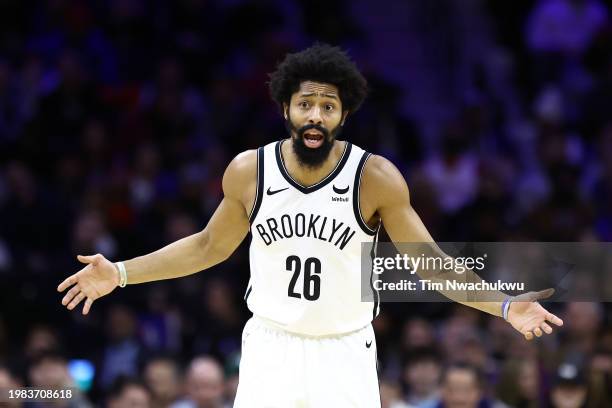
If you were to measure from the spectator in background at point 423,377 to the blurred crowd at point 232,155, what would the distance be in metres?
0.01

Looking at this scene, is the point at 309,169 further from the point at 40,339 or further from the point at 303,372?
the point at 40,339

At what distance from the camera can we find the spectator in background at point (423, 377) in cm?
1008

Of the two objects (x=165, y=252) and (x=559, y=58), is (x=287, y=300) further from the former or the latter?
(x=559, y=58)

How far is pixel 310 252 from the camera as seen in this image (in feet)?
22.4

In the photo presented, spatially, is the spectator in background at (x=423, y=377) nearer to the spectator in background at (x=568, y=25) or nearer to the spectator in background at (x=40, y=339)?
the spectator in background at (x=40, y=339)

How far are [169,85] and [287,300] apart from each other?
23.3ft

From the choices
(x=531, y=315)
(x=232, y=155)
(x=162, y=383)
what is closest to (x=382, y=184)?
(x=531, y=315)

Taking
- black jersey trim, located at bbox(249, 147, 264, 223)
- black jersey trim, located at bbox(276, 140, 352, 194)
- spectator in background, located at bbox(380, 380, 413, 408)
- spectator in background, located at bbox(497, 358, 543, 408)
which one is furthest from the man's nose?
spectator in background, located at bbox(497, 358, 543, 408)

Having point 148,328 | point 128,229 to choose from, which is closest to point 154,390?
point 148,328

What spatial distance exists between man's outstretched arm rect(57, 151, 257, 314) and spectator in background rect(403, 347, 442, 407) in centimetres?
334

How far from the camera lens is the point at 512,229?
38.9ft

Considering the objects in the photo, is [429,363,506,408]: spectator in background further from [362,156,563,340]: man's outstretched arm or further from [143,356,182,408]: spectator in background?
[362,156,563,340]: man's outstretched arm

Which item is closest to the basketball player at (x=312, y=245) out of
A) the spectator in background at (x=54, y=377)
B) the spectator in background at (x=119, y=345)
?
the spectator in background at (x=54, y=377)

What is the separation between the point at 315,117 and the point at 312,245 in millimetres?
732
